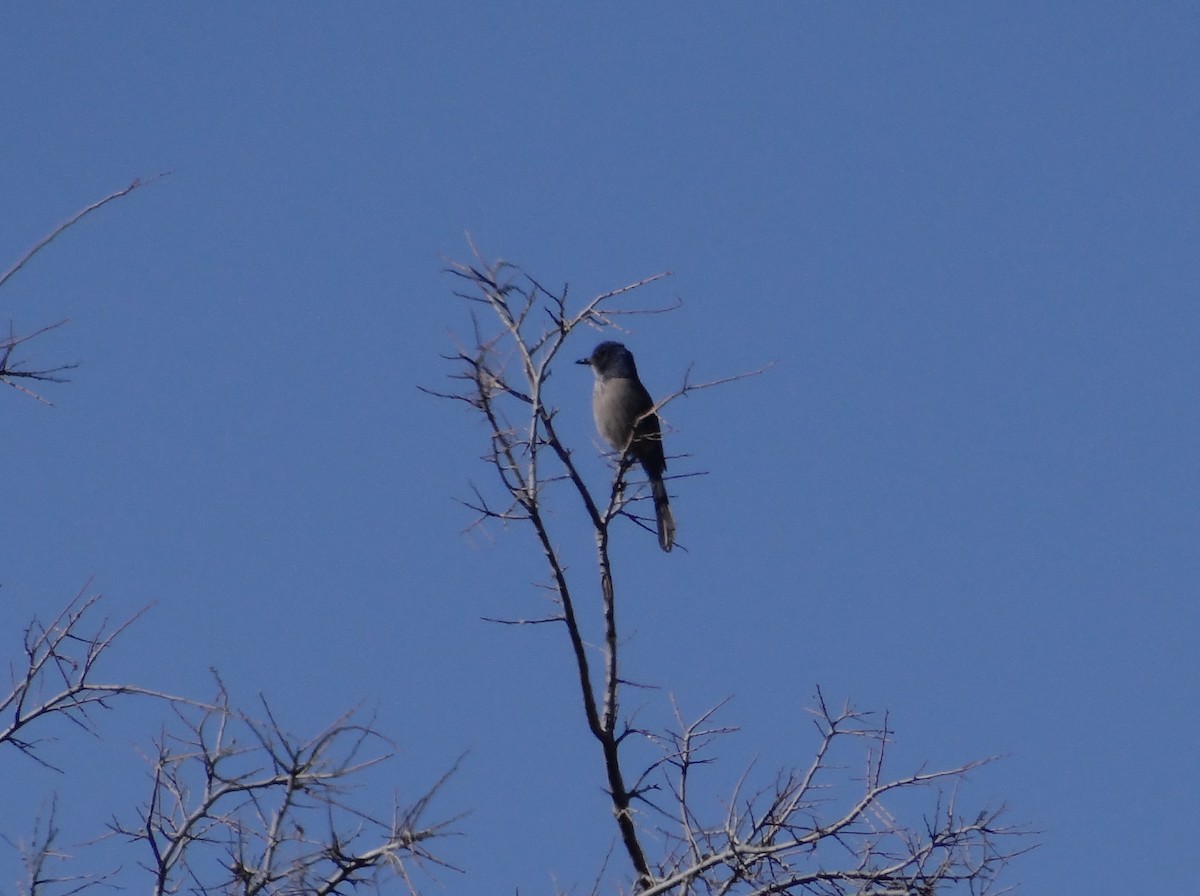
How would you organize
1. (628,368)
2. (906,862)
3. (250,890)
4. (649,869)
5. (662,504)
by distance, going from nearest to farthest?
(250,890) < (906,862) < (649,869) < (662,504) < (628,368)

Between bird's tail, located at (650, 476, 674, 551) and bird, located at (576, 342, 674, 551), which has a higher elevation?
bird, located at (576, 342, 674, 551)

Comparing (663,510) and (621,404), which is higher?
(621,404)

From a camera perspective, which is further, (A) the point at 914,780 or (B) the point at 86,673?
(A) the point at 914,780

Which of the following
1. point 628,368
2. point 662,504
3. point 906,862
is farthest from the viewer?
point 628,368

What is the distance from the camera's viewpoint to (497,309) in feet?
18.3

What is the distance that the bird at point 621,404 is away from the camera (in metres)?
9.56

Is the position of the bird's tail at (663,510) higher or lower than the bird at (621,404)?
lower

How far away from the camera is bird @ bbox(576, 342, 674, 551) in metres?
9.56

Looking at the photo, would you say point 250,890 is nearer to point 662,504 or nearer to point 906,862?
point 906,862

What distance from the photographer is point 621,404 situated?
10.1 m

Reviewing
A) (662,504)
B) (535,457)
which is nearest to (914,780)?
(535,457)

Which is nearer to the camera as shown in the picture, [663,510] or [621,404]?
[663,510]

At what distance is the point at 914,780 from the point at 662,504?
3928 mm

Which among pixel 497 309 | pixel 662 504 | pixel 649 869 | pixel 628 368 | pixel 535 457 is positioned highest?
pixel 628 368
